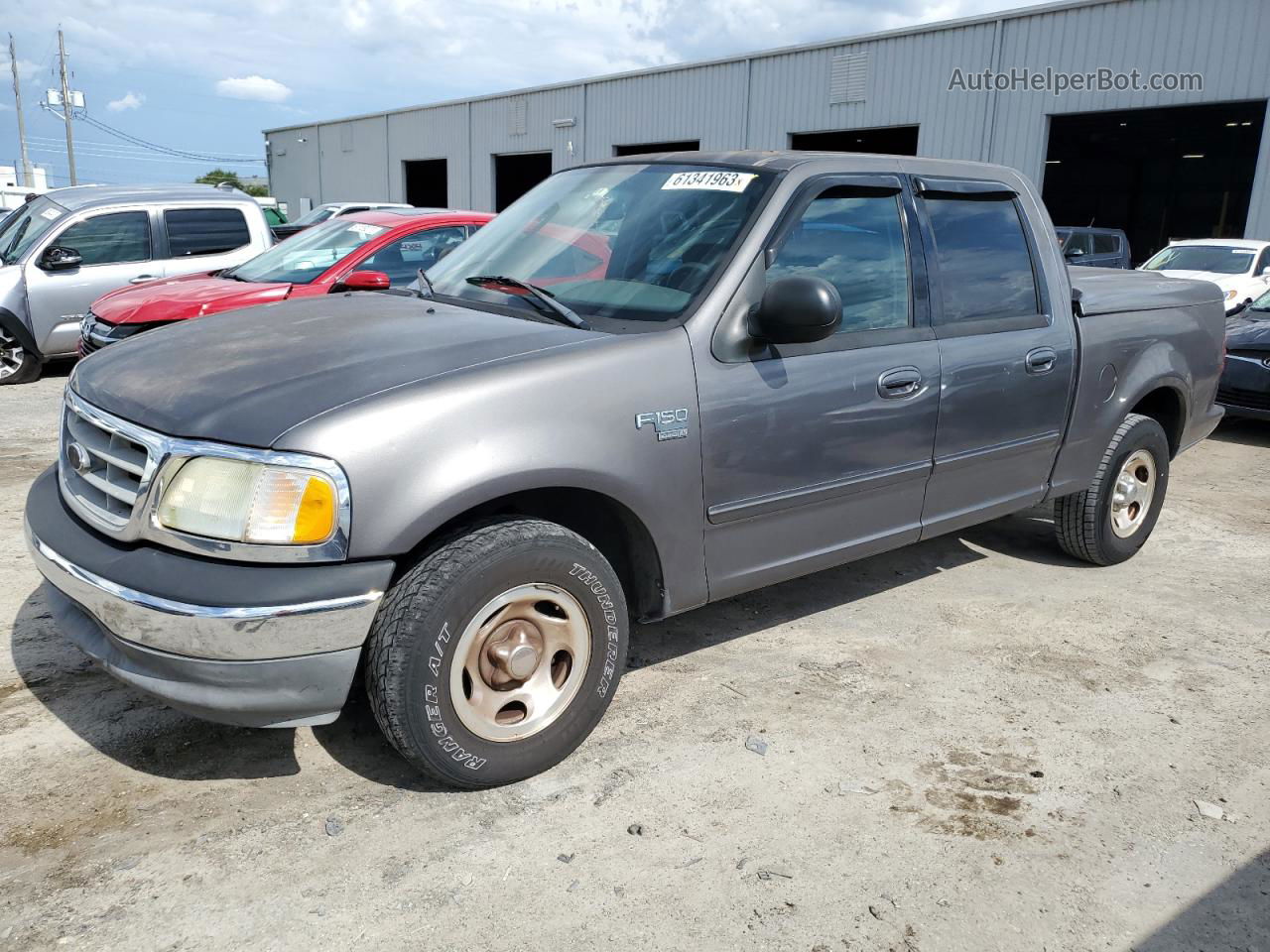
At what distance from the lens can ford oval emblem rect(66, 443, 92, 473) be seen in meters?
2.96

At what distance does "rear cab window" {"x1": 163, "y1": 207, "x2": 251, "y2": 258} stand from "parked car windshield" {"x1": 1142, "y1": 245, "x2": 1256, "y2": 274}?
12.0m

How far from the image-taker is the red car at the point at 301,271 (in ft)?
23.8

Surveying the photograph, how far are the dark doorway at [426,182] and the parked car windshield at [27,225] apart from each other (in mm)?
26511

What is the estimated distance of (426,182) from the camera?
3919cm

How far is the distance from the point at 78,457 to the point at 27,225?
28.8 ft

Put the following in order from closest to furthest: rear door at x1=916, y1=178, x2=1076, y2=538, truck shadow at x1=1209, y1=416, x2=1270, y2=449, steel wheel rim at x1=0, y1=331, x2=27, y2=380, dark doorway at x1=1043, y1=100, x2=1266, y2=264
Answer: rear door at x1=916, y1=178, x2=1076, y2=538, truck shadow at x1=1209, y1=416, x2=1270, y2=449, steel wheel rim at x1=0, y1=331, x2=27, y2=380, dark doorway at x1=1043, y1=100, x2=1266, y2=264

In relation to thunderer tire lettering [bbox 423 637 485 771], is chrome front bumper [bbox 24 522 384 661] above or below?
above

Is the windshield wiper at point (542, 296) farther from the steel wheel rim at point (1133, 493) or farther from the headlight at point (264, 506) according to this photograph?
the steel wheel rim at point (1133, 493)

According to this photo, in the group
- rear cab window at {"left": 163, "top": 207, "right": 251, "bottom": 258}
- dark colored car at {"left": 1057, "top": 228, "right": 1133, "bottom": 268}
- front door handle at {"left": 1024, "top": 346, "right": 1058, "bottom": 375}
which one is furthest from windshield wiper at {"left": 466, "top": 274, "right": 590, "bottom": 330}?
dark colored car at {"left": 1057, "top": 228, "right": 1133, "bottom": 268}

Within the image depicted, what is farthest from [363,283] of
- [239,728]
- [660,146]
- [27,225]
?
[660,146]

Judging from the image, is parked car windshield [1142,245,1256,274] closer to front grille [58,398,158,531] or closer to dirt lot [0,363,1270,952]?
dirt lot [0,363,1270,952]

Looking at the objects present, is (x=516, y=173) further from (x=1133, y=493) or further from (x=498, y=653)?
(x=498, y=653)

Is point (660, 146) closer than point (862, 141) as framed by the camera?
Yes

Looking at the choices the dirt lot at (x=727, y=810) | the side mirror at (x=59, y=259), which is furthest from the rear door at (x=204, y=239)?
the dirt lot at (x=727, y=810)
